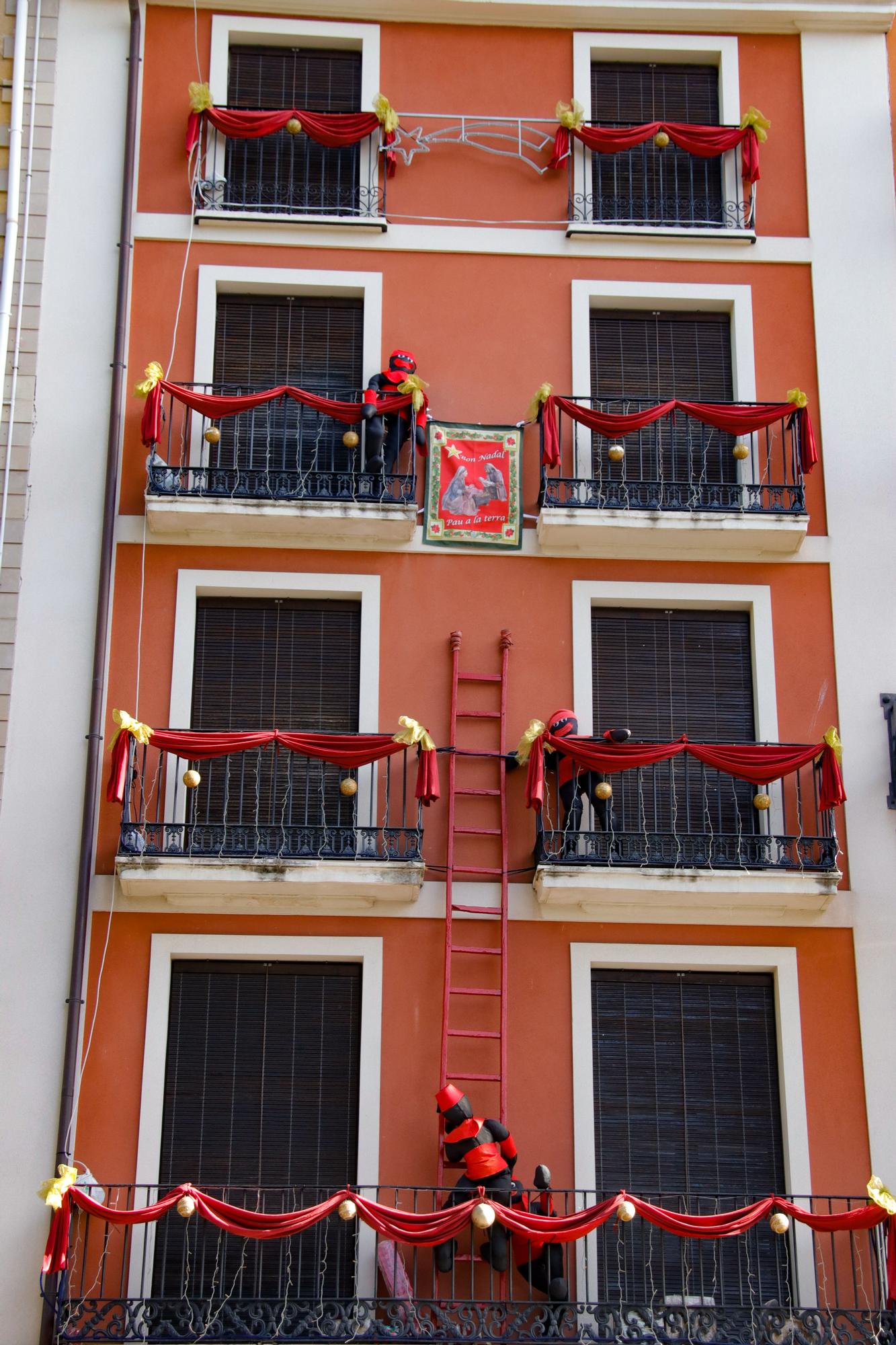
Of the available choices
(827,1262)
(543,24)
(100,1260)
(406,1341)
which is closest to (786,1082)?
(827,1262)

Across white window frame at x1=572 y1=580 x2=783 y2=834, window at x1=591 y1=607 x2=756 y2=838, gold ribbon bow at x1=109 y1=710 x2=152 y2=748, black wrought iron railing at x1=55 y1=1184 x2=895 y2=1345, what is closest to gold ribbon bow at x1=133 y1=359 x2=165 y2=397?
gold ribbon bow at x1=109 y1=710 x2=152 y2=748

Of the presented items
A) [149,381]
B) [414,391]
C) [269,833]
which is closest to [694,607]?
[414,391]

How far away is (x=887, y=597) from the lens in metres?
18.3

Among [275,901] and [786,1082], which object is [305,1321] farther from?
[786,1082]

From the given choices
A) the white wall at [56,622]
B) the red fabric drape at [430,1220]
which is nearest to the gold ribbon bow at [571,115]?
the white wall at [56,622]

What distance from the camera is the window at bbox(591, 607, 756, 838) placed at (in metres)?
17.7

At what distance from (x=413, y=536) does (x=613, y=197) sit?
4.49 m

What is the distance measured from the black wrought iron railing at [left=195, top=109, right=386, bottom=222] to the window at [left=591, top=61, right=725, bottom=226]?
2423mm

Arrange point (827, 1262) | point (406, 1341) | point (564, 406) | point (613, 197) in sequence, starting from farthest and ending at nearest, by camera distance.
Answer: point (613, 197), point (564, 406), point (827, 1262), point (406, 1341)

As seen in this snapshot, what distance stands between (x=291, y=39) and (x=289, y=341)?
347 cm

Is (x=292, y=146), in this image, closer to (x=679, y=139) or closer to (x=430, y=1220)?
(x=679, y=139)

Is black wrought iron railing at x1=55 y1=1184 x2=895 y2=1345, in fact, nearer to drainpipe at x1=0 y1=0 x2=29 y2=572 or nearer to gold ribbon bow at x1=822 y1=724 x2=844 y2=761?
gold ribbon bow at x1=822 y1=724 x2=844 y2=761

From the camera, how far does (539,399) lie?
18.2 meters

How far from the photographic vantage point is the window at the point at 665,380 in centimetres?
1880
